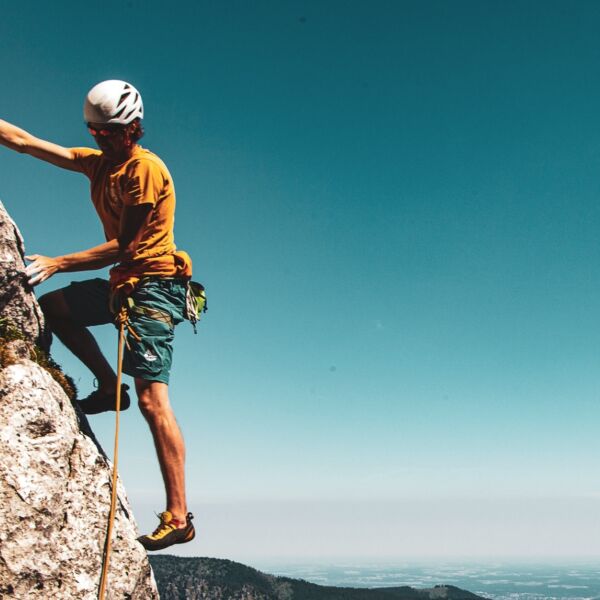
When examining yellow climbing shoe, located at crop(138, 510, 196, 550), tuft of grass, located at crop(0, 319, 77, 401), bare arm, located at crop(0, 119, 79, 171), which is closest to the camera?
tuft of grass, located at crop(0, 319, 77, 401)

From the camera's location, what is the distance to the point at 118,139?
7.39m

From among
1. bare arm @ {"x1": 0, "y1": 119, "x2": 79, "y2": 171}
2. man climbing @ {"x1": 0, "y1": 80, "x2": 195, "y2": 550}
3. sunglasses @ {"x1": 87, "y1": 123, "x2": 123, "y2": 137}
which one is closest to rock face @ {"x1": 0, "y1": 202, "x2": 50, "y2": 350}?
man climbing @ {"x1": 0, "y1": 80, "x2": 195, "y2": 550}

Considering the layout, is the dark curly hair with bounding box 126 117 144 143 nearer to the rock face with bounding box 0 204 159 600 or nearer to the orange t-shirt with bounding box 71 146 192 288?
the orange t-shirt with bounding box 71 146 192 288

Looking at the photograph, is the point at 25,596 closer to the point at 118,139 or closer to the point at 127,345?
the point at 127,345

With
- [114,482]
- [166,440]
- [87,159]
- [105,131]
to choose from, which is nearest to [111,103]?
[105,131]

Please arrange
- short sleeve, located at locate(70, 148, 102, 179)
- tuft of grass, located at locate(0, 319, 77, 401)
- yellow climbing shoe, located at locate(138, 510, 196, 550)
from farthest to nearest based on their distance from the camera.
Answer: short sleeve, located at locate(70, 148, 102, 179) < yellow climbing shoe, located at locate(138, 510, 196, 550) < tuft of grass, located at locate(0, 319, 77, 401)

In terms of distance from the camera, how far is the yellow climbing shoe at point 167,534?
22.7 feet

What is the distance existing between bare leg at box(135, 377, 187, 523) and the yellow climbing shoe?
7cm

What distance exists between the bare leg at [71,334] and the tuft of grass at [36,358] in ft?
1.07

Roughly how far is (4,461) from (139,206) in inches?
126

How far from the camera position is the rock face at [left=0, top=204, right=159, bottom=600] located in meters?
5.73

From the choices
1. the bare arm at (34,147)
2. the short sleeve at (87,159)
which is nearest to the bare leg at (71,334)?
the short sleeve at (87,159)

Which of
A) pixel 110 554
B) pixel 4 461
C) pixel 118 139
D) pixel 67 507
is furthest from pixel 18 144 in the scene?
pixel 110 554

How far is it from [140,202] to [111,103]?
123 centimetres
